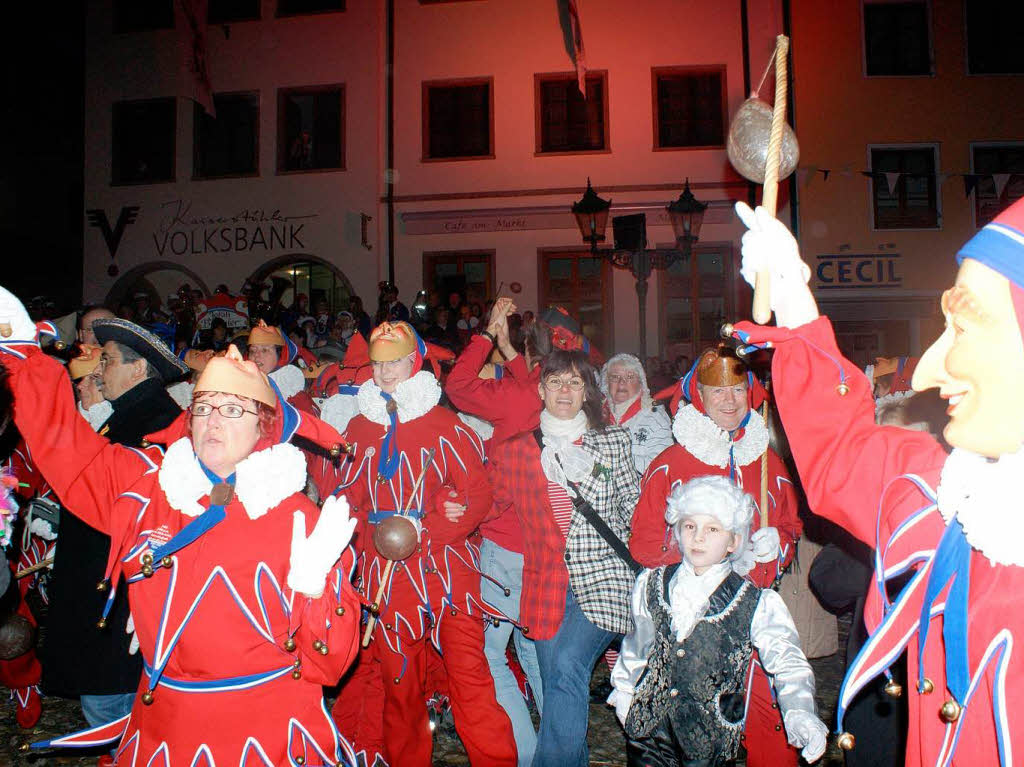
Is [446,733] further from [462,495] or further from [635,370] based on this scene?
[635,370]

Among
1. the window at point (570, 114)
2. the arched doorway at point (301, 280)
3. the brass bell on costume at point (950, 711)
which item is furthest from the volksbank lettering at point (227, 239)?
the brass bell on costume at point (950, 711)

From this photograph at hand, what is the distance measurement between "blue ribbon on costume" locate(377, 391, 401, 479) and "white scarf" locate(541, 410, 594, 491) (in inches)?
33.0

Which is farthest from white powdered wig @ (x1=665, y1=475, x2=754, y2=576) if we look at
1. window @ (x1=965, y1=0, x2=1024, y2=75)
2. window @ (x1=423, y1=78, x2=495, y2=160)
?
window @ (x1=965, y1=0, x2=1024, y2=75)

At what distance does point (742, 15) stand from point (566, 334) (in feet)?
45.6

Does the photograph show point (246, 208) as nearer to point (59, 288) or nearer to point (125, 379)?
point (59, 288)

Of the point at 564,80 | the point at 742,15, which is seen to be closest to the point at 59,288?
the point at 564,80

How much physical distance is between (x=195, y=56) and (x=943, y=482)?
19099 mm

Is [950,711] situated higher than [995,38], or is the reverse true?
[995,38]

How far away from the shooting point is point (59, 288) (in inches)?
883

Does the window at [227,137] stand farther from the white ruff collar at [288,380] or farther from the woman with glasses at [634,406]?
the woman with glasses at [634,406]

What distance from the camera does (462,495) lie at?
4.60m

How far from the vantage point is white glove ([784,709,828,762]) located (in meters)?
3.00

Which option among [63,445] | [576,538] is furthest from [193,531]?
[576,538]

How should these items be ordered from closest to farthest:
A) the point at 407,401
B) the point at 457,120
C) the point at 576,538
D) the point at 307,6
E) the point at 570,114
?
the point at 576,538, the point at 407,401, the point at 570,114, the point at 457,120, the point at 307,6
